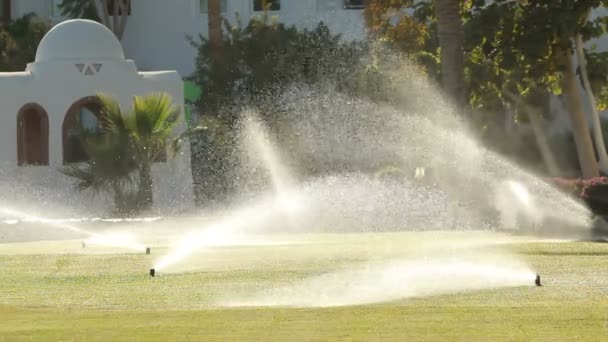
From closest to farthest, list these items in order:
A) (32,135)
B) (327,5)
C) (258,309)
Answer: (258,309) < (32,135) < (327,5)

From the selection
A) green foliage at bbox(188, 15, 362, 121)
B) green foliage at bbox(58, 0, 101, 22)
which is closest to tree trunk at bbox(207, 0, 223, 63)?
green foliage at bbox(188, 15, 362, 121)

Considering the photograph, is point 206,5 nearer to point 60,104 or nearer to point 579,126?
point 60,104

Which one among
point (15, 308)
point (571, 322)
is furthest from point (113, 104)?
point (571, 322)

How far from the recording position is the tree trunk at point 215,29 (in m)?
49.3

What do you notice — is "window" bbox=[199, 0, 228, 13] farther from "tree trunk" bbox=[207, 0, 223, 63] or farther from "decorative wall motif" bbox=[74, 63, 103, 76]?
"decorative wall motif" bbox=[74, 63, 103, 76]

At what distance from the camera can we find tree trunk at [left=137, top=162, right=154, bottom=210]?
35.0 m

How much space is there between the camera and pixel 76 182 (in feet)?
123

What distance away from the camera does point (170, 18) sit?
61.3 meters

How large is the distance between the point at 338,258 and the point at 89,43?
2004 cm

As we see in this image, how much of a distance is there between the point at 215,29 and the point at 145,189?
1523 cm

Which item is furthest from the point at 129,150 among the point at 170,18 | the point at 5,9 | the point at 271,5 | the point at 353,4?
the point at 5,9

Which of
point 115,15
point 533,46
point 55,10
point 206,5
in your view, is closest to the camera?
point 533,46

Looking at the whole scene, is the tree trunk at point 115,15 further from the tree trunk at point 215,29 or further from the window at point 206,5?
the tree trunk at point 215,29

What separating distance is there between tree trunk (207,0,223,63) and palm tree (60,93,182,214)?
14079mm
